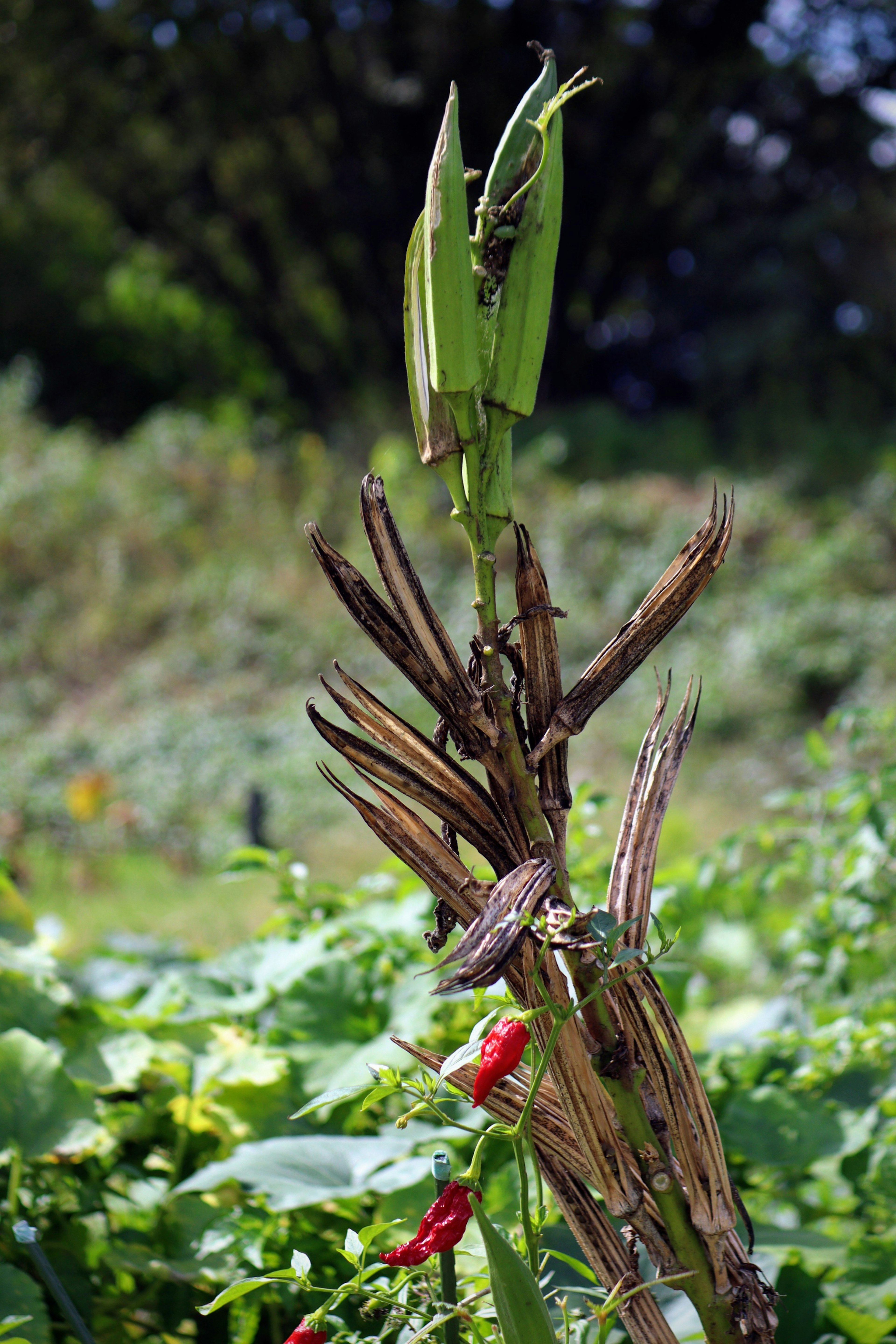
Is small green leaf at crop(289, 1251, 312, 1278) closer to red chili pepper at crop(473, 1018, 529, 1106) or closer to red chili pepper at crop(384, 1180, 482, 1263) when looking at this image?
red chili pepper at crop(384, 1180, 482, 1263)

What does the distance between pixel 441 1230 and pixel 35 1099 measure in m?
0.53

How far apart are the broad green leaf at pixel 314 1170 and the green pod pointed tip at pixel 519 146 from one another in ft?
2.52

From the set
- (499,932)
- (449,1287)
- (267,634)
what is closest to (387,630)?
(499,932)

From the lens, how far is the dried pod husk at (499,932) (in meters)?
0.47

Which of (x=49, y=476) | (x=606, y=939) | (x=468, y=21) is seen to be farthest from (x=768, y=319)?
(x=606, y=939)

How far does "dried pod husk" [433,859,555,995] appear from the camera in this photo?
466 mm

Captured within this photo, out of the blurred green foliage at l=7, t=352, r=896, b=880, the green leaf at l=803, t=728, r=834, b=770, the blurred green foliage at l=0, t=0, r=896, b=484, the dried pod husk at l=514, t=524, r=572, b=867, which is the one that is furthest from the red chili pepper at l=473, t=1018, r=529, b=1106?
the blurred green foliage at l=0, t=0, r=896, b=484

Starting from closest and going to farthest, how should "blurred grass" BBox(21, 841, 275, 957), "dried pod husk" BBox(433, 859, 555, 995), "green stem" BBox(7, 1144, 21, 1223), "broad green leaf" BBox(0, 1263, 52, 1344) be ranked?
"dried pod husk" BBox(433, 859, 555, 995) < "broad green leaf" BBox(0, 1263, 52, 1344) < "green stem" BBox(7, 1144, 21, 1223) < "blurred grass" BBox(21, 841, 275, 957)

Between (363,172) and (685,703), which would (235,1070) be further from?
(363,172)

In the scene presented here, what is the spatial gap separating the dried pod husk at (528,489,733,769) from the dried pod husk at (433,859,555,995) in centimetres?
9

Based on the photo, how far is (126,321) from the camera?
1261 cm

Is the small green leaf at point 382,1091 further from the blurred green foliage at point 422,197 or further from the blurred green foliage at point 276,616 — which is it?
the blurred green foliage at point 422,197

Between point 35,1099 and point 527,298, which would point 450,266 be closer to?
point 527,298

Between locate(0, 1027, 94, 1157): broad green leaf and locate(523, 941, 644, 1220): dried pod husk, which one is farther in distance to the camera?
locate(0, 1027, 94, 1157): broad green leaf
